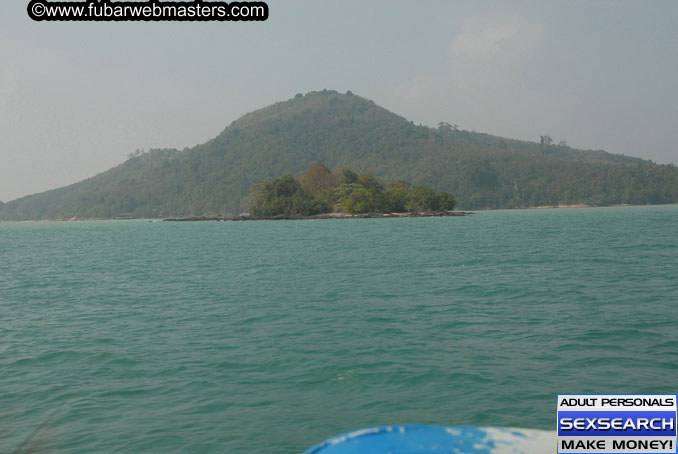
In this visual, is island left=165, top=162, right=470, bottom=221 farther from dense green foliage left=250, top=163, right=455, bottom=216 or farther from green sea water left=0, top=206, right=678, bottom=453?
green sea water left=0, top=206, right=678, bottom=453

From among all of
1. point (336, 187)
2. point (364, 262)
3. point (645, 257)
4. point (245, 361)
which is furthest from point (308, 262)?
point (336, 187)

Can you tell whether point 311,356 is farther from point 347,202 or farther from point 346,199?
point 346,199

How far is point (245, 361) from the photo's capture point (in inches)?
529

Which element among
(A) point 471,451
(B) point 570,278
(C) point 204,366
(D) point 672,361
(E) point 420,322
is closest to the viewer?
(A) point 471,451

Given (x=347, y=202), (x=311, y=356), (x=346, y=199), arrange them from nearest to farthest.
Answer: (x=311, y=356) → (x=347, y=202) → (x=346, y=199)

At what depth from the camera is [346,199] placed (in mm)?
183375

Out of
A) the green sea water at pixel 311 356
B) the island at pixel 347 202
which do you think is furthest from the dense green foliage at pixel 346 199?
the green sea water at pixel 311 356

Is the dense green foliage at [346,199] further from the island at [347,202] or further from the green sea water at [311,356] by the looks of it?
the green sea water at [311,356]

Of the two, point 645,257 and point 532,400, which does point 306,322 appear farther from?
point 645,257

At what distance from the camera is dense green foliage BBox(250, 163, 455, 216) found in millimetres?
178750

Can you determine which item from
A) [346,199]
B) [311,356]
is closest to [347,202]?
[346,199]

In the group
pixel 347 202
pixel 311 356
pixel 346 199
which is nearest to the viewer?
pixel 311 356

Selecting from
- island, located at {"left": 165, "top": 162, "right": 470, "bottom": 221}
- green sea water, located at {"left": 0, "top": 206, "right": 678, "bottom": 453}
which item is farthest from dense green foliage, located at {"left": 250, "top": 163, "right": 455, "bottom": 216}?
green sea water, located at {"left": 0, "top": 206, "right": 678, "bottom": 453}

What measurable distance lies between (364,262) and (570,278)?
1482 cm
